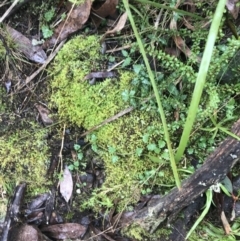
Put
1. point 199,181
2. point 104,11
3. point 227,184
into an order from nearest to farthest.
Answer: point 199,181 < point 227,184 < point 104,11

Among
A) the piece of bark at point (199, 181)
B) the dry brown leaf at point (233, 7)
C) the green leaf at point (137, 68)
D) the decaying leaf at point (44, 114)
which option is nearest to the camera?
the piece of bark at point (199, 181)

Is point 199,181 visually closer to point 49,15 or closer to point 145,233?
point 145,233

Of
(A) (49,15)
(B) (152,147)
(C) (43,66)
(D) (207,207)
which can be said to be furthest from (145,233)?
(A) (49,15)

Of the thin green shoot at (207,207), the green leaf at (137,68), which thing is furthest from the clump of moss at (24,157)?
the thin green shoot at (207,207)

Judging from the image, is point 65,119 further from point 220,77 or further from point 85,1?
point 220,77

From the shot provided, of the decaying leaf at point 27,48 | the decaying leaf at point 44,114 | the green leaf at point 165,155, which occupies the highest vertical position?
the decaying leaf at point 27,48

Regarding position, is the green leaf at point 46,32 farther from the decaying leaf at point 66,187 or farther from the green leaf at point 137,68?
the decaying leaf at point 66,187

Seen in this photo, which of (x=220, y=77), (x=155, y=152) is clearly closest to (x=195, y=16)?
(x=220, y=77)

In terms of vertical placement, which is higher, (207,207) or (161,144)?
(161,144)
